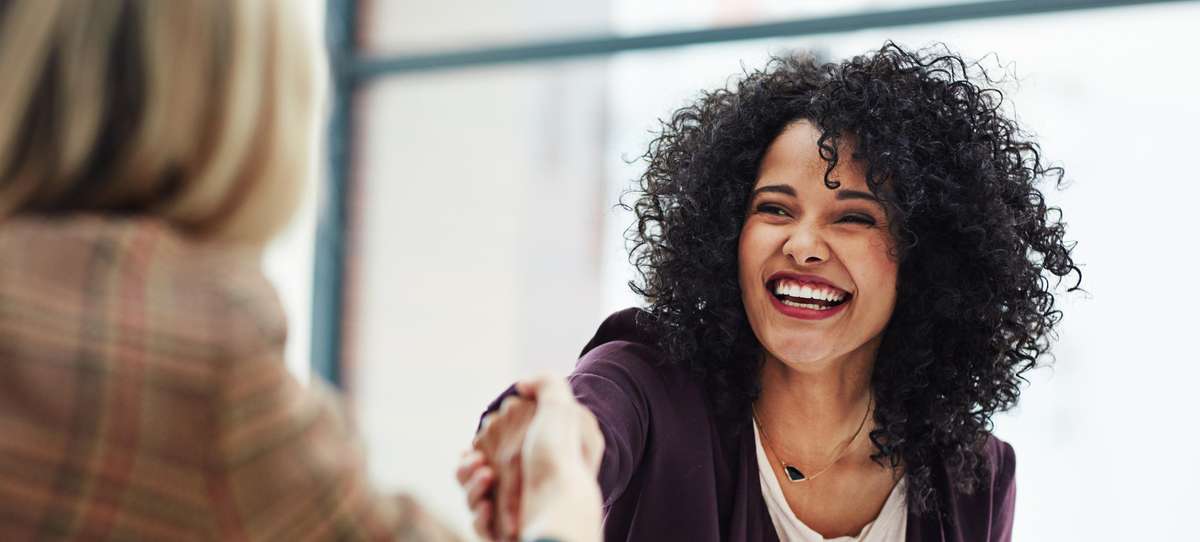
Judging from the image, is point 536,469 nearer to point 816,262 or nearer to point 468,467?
point 468,467

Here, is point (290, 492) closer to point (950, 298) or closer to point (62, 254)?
point (62, 254)

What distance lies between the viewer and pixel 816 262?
1.67 m

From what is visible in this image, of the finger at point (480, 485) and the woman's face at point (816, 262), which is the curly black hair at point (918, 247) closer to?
the woman's face at point (816, 262)

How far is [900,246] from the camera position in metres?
1.70

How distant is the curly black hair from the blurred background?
114cm

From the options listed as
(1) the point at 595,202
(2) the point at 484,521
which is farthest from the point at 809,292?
A: (1) the point at 595,202

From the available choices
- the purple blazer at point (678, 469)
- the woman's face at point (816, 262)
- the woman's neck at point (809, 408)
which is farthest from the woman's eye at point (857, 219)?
the purple blazer at point (678, 469)

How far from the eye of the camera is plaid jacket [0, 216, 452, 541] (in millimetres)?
818

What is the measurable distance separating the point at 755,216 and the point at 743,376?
0.25 m

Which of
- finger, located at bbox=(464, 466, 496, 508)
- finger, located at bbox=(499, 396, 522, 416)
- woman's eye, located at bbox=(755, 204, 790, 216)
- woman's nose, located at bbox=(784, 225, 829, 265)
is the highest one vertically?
woman's eye, located at bbox=(755, 204, 790, 216)

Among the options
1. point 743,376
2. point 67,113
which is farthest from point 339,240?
point 67,113

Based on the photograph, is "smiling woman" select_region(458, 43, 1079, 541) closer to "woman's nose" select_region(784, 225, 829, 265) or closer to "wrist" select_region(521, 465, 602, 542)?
"woman's nose" select_region(784, 225, 829, 265)

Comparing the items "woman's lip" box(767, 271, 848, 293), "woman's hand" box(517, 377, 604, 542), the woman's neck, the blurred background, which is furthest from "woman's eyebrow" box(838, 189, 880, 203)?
the blurred background

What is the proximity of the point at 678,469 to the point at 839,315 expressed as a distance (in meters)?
0.33
